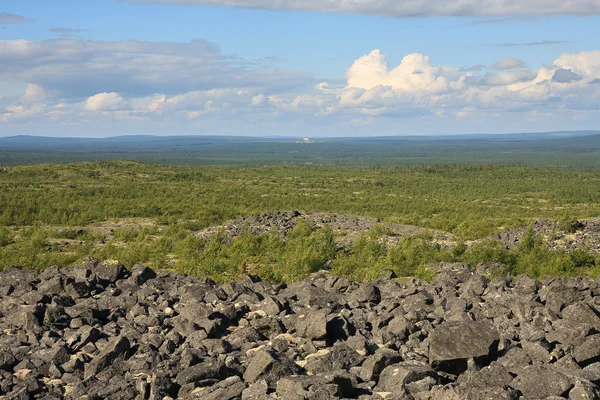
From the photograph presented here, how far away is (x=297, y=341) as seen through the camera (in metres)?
13.7

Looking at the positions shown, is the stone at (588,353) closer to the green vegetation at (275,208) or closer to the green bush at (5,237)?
the green vegetation at (275,208)

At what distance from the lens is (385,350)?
12469mm

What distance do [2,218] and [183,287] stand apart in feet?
121

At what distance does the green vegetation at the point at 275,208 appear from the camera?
30.4m

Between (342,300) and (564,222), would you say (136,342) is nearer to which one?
(342,300)

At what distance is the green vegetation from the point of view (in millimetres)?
30391

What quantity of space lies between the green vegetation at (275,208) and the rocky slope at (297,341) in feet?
28.0

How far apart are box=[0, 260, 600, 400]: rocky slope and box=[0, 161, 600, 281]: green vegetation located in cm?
854

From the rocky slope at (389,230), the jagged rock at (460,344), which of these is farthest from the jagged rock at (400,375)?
the rocky slope at (389,230)

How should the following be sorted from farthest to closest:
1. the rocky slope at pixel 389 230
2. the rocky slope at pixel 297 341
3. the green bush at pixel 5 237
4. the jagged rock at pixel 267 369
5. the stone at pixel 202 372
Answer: the green bush at pixel 5 237 < the rocky slope at pixel 389 230 < the stone at pixel 202 372 < the jagged rock at pixel 267 369 < the rocky slope at pixel 297 341

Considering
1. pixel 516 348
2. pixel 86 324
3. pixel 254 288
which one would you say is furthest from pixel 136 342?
pixel 516 348

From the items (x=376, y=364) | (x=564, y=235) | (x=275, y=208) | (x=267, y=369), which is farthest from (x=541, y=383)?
(x=275, y=208)

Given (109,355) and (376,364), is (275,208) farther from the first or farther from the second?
(376,364)

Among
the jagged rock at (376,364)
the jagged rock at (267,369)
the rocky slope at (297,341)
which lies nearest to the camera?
the rocky slope at (297,341)
